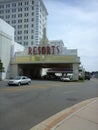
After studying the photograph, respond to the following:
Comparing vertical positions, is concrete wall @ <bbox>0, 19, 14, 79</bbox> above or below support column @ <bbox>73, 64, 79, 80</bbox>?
above

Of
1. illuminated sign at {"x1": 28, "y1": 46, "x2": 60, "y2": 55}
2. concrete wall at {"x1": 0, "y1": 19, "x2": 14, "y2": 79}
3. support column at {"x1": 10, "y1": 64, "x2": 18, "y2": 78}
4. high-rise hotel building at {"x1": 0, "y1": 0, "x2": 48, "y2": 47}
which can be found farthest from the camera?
high-rise hotel building at {"x1": 0, "y1": 0, "x2": 48, "y2": 47}

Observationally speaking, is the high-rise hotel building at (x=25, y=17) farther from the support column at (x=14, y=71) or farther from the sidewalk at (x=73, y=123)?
the sidewalk at (x=73, y=123)

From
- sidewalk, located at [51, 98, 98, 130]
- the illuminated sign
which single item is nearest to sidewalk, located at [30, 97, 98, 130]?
sidewalk, located at [51, 98, 98, 130]

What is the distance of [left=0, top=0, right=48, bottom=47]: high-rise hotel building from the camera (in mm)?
132875

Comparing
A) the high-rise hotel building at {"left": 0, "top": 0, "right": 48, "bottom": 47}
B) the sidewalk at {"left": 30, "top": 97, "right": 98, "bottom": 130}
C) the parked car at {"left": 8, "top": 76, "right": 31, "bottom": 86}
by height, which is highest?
the high-rise hotel building at {"left": 0, "top": 0, "right": 48, "bottom": 47}

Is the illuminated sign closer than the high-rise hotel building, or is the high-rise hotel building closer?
the illuminated sign

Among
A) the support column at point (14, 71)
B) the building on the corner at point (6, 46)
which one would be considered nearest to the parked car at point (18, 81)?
the building on the corner at point (6, 46)

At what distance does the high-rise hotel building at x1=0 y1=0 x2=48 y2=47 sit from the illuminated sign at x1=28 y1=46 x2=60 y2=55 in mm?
67039

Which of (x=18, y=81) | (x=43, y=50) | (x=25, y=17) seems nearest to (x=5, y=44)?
(x=43, y=50)

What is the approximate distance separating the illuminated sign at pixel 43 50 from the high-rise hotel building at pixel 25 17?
67.0m

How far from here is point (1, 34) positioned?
186 feet

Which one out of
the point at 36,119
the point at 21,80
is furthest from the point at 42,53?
the point at 36,119

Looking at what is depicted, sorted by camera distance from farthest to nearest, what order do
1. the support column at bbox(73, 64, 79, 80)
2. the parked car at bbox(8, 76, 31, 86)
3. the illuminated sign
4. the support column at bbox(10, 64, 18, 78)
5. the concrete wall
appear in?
the support column at bbox(10, 64, 18, 78) → the illuminated sign → the support column at bbox(73, 64, 79, 80) → the concrete wall → the parked car at bbox(8, 76, 31, 86)

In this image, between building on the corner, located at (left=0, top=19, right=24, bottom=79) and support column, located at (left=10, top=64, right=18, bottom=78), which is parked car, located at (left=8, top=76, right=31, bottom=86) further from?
support column, located at (left=10, top=64, right=18, bottom=78)
